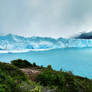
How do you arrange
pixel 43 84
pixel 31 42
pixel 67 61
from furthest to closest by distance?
1. pixel 31 42
2. pixel 67 61
3. pixel 43 84

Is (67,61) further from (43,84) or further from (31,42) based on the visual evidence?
(31,42)

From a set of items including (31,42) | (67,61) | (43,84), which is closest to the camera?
(43,84)

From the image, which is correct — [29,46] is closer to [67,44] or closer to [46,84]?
[67,44]

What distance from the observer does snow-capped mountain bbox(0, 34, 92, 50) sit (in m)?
35.2

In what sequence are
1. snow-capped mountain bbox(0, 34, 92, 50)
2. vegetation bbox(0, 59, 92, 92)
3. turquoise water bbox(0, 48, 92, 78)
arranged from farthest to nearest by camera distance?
1. snow-capped mountain bbox(0, 34, 92, 50)
2. turquoise water bbox(0, 48, 92, 78)
3. vegetation bbox(0, 59, 92, 92)

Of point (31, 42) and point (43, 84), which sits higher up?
point (31, 42)

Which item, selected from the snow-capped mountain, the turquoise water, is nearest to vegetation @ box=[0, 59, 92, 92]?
the turquoise water

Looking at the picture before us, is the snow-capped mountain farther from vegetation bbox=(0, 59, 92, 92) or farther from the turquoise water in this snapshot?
vegetation bbox=(0, 59, 92, 92)

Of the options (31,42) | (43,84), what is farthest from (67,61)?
(31,42)

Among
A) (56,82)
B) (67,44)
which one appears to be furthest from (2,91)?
(67,44)

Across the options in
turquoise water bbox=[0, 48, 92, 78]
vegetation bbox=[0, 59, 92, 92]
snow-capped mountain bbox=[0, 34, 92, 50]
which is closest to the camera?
vegetation bbox=[0, 59, 92, 92]

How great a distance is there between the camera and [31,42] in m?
38.3

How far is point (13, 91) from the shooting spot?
2113 millimetres

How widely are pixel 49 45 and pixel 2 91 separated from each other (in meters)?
39.1
